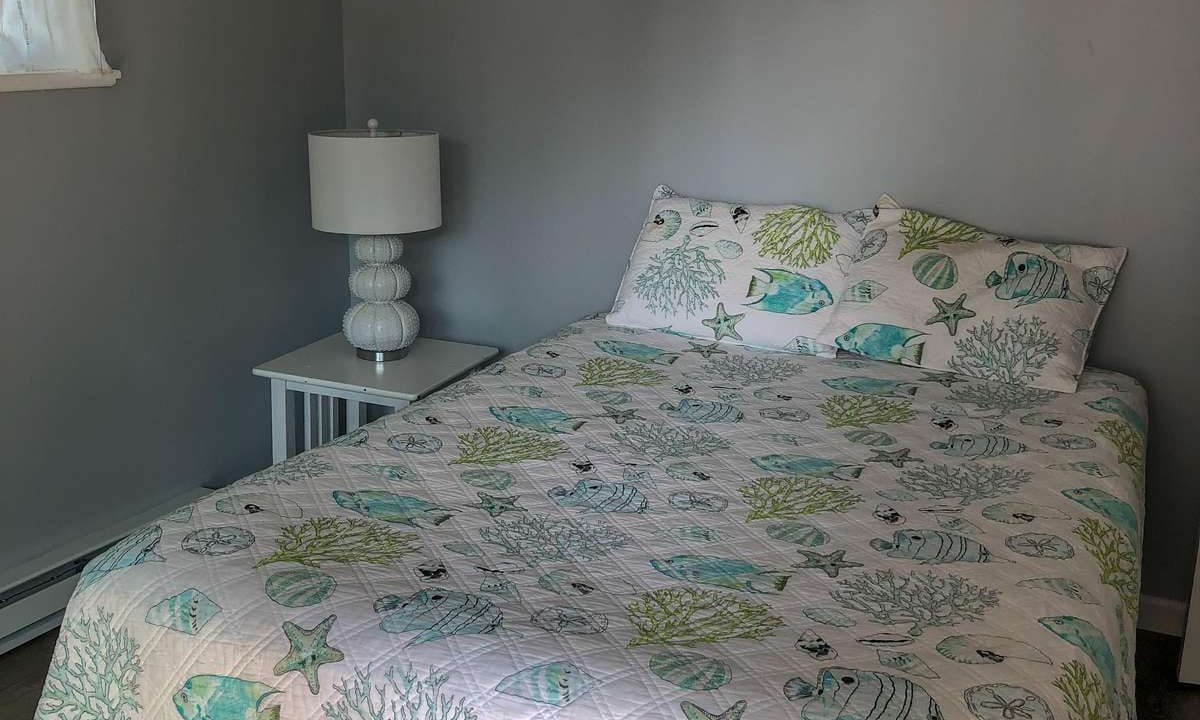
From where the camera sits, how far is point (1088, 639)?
1.57 m

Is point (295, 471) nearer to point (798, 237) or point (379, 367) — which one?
point (379, 367)

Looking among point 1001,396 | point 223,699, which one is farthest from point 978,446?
point 223,699

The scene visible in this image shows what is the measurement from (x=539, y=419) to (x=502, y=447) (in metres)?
0.17

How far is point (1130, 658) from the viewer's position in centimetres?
178

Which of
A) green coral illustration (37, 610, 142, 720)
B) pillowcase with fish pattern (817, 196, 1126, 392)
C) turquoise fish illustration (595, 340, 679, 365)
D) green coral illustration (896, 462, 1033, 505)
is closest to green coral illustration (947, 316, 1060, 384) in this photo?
pillowcase with fish pattern (817, 196, 1126, 392)

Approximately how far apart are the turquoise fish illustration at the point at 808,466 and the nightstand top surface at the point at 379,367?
1.07 metres

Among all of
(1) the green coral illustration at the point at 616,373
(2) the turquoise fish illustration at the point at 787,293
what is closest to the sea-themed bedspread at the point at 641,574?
(1) the green coral illustration at the point at 616,373

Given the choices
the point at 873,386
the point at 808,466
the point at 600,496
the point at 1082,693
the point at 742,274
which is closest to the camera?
the point at 1082,693

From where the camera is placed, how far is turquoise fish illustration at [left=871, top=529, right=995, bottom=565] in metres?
1.74

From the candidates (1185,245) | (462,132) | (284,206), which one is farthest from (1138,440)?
(284,206)

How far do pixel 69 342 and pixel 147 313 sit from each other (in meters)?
0.24

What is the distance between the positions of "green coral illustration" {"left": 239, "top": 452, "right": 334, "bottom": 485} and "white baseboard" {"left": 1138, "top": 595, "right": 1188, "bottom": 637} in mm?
2038

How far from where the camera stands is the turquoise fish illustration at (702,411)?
2305 mm

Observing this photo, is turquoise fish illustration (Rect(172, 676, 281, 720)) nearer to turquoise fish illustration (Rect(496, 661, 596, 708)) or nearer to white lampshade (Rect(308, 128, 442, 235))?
turquoise fish illustration (Rect(496, 661, 596, 708))
